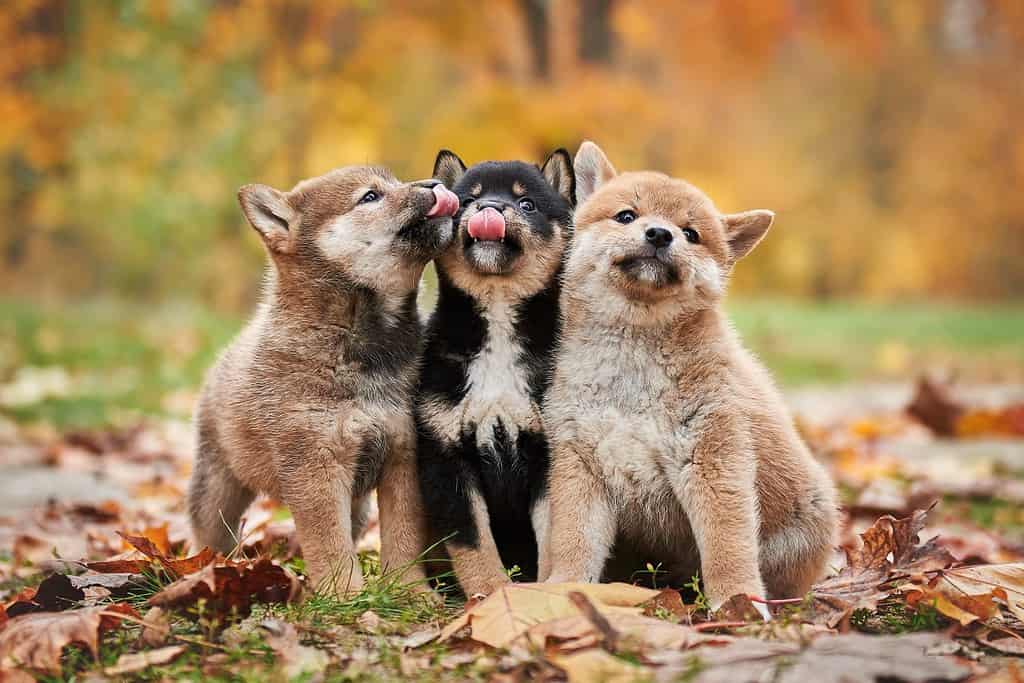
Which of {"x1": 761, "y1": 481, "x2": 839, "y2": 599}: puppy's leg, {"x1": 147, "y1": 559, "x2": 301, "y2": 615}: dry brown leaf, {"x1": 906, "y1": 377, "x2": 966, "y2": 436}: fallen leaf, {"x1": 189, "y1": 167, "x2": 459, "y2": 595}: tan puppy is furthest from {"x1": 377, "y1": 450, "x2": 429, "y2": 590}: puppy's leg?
{"x1": 906, "y1": 377, "x2": 966, "y2": 436}: fallen leaf

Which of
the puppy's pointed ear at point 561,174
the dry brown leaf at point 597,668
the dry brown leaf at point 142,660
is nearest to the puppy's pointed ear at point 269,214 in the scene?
the puppy's pointed ear at point 561,174

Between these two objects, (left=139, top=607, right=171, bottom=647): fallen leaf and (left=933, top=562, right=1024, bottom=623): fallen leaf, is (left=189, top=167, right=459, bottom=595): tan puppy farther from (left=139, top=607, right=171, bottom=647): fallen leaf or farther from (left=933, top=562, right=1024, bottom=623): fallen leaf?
(left=933, top=562, right=1024, bottom=623): fallen leaf

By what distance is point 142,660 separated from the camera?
275 cm

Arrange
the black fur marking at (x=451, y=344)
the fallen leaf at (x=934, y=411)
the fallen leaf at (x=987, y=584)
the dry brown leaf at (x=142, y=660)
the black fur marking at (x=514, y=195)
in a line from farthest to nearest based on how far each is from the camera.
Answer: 1. the fallen leaf at (x=934, y=411)
2. the black fur marking at (x=514, y=195)
3. the black fur marking at (x=451, y=344)
4. the fallen leaf at (x=987, y=584)
5. the dry brown leaf at (x=142, y=660)

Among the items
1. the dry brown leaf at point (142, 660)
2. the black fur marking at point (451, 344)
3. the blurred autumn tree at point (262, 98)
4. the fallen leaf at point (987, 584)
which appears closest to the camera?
the dry brown leaf at point (142, 660)

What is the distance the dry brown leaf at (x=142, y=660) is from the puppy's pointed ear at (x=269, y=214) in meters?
1.52

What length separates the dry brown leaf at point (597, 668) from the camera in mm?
2508

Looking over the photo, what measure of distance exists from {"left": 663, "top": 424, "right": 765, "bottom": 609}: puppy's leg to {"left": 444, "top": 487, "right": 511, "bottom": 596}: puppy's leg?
24.2 inches

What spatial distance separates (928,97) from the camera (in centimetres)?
2109

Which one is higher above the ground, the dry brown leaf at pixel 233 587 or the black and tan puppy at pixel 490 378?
the black and tan puppy at pixel 490 378

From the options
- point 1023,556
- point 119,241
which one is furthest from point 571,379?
point 119,241

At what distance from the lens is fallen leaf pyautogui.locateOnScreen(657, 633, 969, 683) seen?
2.45 meters

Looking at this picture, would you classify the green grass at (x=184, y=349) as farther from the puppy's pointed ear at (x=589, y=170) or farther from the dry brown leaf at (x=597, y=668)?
the dry brown leaf at (x=597, y=668)

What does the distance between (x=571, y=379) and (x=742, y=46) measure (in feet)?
43.5
